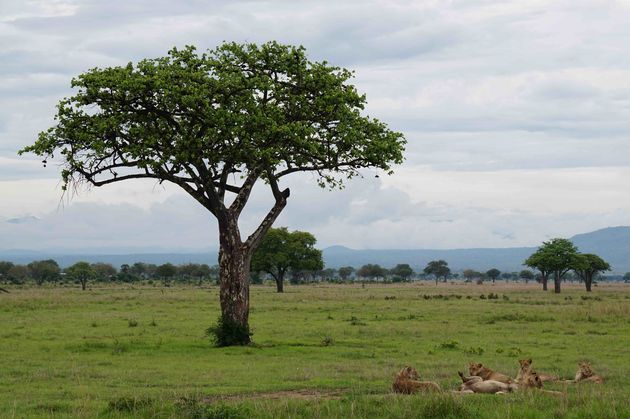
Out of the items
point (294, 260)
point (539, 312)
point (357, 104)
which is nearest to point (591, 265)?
point (294, 260)

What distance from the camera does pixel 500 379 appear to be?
16891 millimetres

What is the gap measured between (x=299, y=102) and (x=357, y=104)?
7.43ft

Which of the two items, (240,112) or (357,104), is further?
Result: (357,104)

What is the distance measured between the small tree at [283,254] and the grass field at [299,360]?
4156 cm

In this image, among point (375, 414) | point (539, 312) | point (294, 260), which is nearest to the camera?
point (375, 414)

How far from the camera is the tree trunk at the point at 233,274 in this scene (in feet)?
93.8

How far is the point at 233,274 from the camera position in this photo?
28641 mm

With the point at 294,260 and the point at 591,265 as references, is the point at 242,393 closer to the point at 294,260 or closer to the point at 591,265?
the point at 294,260

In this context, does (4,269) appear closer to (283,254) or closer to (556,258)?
(283,254)

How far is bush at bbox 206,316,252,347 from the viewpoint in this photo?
2808cm

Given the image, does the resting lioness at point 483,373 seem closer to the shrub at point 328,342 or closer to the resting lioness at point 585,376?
the resting lioness at point 585,376

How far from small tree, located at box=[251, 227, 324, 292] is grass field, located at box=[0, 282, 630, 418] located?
41.6 m

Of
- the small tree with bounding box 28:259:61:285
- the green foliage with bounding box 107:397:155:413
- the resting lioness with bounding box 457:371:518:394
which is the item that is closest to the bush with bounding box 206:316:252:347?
the resting lioness with bounding box 457:371:518:394

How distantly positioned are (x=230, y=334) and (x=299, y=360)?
15.0 ft
